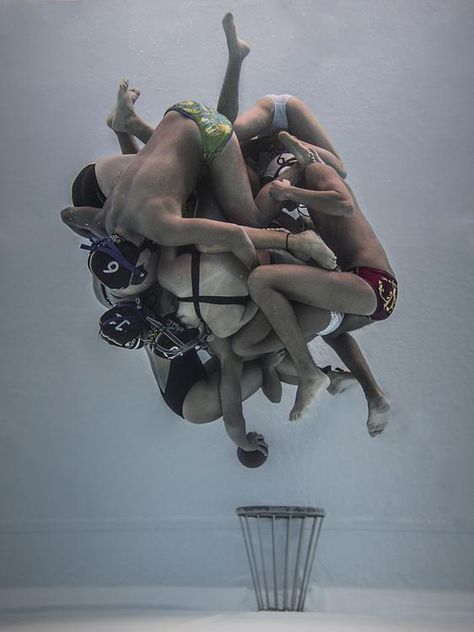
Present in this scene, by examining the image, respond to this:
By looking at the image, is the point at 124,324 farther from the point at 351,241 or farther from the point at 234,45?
the point at 234,45

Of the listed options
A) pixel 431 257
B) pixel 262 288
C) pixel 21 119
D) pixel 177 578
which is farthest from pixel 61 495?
pixel 262 288

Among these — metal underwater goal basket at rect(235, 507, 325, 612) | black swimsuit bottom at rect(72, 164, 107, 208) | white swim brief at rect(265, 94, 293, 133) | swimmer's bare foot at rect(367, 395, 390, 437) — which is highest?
white swim brief at rect(265, 94, 293, 133)

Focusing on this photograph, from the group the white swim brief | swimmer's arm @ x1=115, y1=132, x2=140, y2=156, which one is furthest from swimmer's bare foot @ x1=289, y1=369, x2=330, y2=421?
swimmer's arm @ x1=115, y1=132, x2=140, y2=156

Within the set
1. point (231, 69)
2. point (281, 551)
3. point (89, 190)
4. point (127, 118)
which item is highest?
point (231, 69)

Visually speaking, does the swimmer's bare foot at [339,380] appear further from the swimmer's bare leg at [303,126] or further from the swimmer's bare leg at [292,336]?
the swimmer's bare leg at [303,126]

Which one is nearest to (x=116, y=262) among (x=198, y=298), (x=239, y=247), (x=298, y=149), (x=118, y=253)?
(x=118, y=253)

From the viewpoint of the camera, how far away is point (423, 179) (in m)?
5.99

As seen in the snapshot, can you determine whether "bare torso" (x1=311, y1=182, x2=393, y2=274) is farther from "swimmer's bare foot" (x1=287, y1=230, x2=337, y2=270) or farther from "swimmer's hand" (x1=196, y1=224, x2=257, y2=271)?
"swimmer's hand" (x1=196, y1=224, x2=257, y2=271)

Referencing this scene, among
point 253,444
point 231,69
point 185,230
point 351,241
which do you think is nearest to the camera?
point 185,230

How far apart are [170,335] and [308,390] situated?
0.59 m

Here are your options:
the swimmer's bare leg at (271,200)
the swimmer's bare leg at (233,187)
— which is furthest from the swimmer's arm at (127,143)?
the swimmer's bare leg at (271,200)

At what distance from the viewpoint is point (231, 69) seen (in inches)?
148

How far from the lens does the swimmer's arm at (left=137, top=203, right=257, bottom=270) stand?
10.3 feet

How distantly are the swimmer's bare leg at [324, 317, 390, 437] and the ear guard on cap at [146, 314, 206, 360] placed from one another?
770mm
